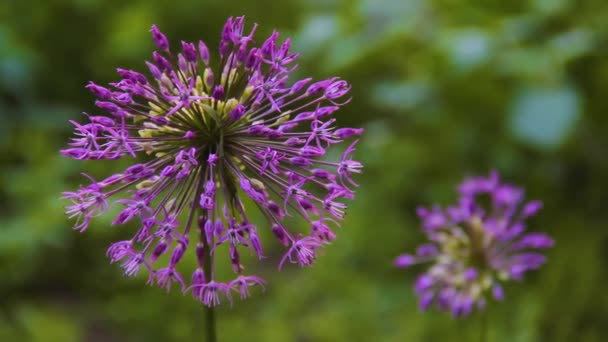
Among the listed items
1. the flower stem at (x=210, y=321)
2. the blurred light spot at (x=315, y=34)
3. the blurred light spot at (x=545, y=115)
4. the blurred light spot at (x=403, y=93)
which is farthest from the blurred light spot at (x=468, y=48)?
the flower stem at (x=210, y=321)

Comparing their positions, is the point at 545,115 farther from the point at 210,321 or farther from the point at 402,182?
the point at 210,321

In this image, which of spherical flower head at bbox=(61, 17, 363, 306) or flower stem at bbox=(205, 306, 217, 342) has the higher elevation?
spherical flower head at bbox=(61, 17, 363, 306)

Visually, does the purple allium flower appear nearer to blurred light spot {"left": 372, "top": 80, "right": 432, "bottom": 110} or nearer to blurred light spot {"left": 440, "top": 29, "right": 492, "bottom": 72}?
blurred light spot {"left": 440, "top": 29, "right": 492, "bottom": 72}

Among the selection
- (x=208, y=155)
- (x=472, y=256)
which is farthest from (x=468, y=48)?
(x=208, y=155)

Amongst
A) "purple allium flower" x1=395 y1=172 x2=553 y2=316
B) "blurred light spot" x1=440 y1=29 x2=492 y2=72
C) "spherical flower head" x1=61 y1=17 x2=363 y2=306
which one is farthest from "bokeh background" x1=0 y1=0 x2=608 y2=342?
"spherical flower head" x1=61 y1=17 x2=363 y2=306

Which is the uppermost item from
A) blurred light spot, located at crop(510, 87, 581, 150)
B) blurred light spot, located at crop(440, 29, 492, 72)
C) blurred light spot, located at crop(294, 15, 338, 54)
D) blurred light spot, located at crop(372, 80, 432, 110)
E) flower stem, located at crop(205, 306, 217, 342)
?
blurred light spot, located at crop(294, 15, 338, 54)

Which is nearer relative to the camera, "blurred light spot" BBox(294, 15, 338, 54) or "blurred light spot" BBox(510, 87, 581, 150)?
"blurred light spot" BBox(510, 87, 581, 150)

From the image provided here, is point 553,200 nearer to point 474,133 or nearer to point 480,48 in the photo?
point 474,133
